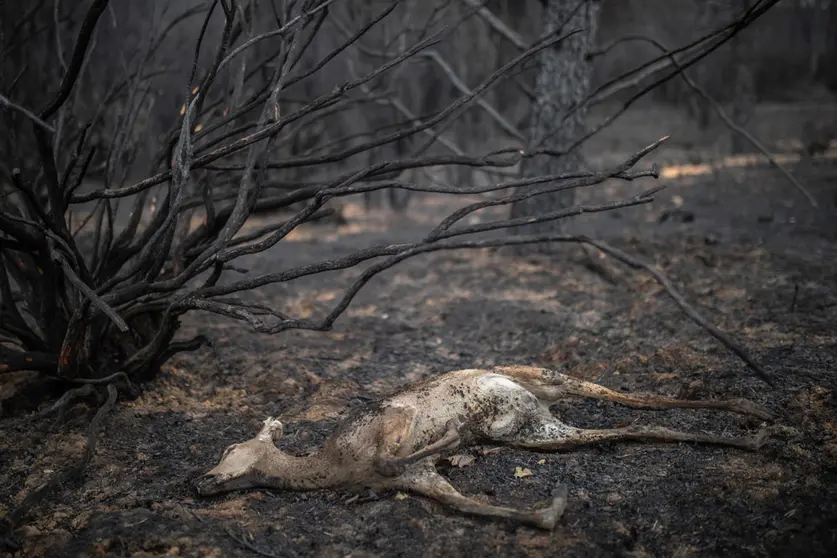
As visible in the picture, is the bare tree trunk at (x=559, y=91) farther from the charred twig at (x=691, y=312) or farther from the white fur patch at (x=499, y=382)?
the charred twig at (x=691, y=312)

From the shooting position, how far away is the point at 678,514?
2.28m

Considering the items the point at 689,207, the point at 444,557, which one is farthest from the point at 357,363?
the point at 689,207

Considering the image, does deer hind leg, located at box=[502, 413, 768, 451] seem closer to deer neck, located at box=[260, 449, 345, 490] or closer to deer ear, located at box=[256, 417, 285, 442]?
deer neck, located at box=[260, 449, 345, 490]

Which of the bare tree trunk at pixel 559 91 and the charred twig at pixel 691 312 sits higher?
the bare tree trunk at pixel 559 91

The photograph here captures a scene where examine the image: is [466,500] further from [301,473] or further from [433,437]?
[301,473]

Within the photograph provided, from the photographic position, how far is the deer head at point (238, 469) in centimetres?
254

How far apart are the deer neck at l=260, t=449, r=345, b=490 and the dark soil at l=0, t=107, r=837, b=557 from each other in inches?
2.0

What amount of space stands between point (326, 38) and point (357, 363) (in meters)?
13.0

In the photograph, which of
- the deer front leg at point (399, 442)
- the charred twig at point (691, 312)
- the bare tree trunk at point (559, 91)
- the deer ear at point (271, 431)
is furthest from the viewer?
the bare tree trunk at point (559, 91)

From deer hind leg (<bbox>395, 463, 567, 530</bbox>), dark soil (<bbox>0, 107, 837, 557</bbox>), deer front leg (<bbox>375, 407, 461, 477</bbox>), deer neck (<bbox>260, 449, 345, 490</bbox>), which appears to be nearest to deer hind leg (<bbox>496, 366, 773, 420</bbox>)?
dark soil (<bbox>0, 107, 837, 557</bbox>)

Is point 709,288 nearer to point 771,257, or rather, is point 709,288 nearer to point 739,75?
point 771,257

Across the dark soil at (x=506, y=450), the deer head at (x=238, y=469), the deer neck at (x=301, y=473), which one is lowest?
the dark soil at (x=506, y=450)

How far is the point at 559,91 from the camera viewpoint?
253 inches

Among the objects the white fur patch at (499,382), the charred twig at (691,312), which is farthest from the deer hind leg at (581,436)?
the charred twig at (691,312)
